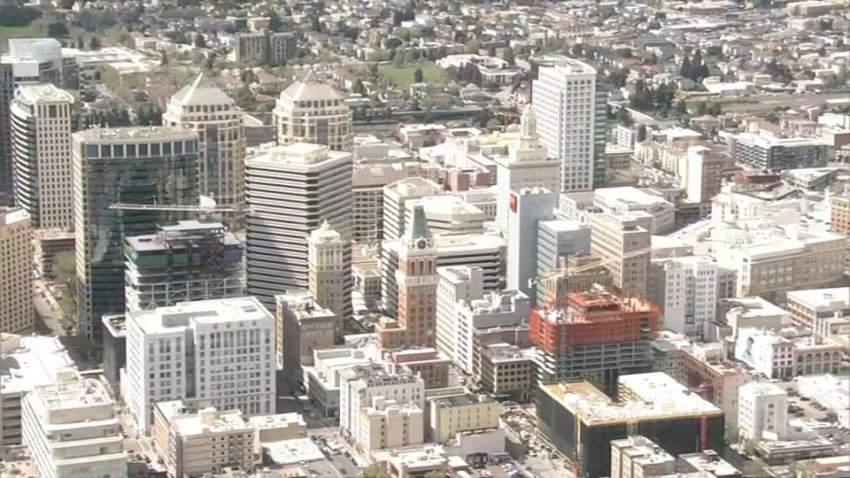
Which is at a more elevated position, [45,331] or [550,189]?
[550,189]

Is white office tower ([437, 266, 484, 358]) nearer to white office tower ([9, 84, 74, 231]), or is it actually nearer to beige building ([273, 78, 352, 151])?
beige building ([273, 78, 352, 151])

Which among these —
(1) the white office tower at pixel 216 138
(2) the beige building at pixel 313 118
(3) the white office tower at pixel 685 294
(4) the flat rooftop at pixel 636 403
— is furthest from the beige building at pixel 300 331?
(2) the beige building at pixel 313 118

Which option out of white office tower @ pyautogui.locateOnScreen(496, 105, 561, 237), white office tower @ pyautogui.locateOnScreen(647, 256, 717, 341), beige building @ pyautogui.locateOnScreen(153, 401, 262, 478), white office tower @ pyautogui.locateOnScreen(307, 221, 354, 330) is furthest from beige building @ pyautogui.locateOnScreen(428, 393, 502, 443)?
white office tower @ pyautogui.locateOnScreen(496, 105, 561, 237)

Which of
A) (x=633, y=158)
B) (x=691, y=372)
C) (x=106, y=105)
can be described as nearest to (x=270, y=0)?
(x=106, y=105)

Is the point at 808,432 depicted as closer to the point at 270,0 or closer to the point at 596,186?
the point at 596,186

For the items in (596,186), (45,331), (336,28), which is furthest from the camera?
(336,28)

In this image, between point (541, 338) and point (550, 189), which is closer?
point (541, 338)

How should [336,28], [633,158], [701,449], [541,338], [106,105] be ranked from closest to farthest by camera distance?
[701,449], [541,338], [633,158], [106,105], [336,28]
